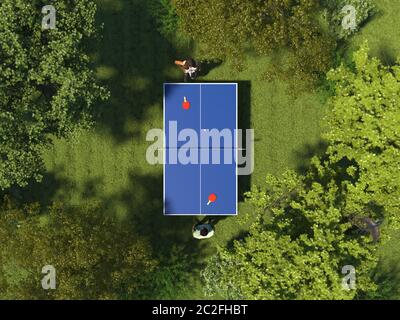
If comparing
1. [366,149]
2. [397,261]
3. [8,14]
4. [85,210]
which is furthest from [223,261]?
[8,14]

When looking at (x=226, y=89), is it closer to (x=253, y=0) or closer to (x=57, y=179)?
(x=253, y=0)

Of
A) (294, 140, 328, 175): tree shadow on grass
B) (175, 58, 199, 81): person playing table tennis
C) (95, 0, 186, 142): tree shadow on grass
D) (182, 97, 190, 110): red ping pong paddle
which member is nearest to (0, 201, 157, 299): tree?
(95, 0, 186, 142): tree shadow on grass

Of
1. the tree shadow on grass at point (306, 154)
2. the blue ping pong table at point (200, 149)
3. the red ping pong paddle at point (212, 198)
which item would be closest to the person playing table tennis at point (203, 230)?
the blue ping pong table at point (200, 149)

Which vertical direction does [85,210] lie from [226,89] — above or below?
below

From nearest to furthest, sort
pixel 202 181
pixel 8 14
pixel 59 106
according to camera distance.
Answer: pixel 8 14 < pixel 59 106 < pixel 202 181

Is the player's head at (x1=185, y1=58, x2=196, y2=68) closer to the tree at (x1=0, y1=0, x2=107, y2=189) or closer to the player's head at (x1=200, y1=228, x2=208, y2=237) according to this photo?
the tree at (x1=0, y1=0, x2=107, y2=189)

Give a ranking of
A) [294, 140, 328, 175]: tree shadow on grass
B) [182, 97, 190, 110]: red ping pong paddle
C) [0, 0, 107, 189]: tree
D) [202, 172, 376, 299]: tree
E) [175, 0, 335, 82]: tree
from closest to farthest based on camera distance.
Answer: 1. [0, 0, 107, 189]: tree
2. [202, 172, 376, 299]: tree
3. [175, 0, 335, 82]: tree
4. [182, 97, 190, 110]: red ping pong paddle
5. [294, 140, 328, 175]: tree shadow on grass

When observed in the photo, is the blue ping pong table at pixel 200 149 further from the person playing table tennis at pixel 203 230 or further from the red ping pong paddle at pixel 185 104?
the person playing table tennis at pixel 203 230
